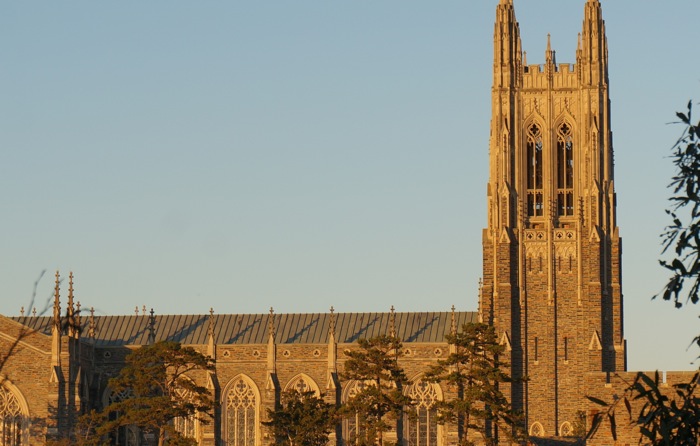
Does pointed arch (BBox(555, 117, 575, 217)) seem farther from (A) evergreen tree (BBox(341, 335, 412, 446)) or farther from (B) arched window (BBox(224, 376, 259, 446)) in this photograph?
(B) arched window (BBox(224, 376, 259, 446))

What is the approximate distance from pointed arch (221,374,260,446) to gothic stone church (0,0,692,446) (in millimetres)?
54

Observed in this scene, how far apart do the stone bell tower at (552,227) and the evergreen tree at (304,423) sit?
51.1 feet

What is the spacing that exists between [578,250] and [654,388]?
65324 mm

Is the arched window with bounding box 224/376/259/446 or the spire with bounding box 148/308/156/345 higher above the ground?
the spire with bounding box 148/308/156/345

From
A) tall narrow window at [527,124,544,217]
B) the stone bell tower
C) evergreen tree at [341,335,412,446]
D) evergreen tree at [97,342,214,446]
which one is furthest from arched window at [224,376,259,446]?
tall narrow window at [527,124,544,217]

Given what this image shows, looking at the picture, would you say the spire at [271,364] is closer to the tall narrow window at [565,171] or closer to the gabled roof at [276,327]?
the gabled roof at [276,327]

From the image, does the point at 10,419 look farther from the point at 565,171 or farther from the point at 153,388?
the point at 565,171

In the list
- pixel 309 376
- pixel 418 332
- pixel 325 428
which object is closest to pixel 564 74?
pixel 418 332

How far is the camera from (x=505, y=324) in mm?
82500

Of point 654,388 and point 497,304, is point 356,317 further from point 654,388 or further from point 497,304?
point 654,388

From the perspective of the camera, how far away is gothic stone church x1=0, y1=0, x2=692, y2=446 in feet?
257

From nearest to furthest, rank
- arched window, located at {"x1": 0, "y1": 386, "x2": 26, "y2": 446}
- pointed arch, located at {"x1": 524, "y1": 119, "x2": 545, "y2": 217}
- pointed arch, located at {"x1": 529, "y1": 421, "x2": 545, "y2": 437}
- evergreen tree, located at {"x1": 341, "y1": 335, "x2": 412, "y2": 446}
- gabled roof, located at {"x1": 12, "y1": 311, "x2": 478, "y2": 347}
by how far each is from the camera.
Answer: evergreen tree, located at {"x1": 341, "y1": 335, "x2": 412, "y2": 446}
arched window, located at {"x1": 0, "y1": 386, "x2": 26, "y2": 446}
pointed arch, located at {"x1": 529, "y1": 421, "x2": 545, "y2": 437}
gabled roof, located at {"x1": 12, "y1": 311, "x2": 478, "y2": 347}
pointed arch, located at {"x1": 524, "y1": 119, "x2": 545, "y2": 217}

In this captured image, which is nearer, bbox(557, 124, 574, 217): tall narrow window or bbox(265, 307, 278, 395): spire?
bbox(265, 307, 278, 395): spire

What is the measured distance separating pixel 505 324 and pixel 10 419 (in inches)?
1028
